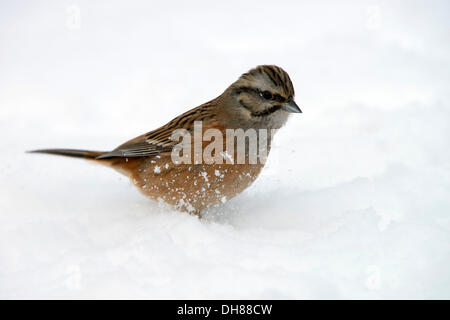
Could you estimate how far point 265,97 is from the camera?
406cm

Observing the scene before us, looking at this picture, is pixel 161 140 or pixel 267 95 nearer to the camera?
pixel 267 95

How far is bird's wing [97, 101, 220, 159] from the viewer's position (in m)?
4.21

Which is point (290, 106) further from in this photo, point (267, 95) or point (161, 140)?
point (161, 140)

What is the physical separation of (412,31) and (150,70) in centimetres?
575

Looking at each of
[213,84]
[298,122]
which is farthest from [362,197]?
[213,84]

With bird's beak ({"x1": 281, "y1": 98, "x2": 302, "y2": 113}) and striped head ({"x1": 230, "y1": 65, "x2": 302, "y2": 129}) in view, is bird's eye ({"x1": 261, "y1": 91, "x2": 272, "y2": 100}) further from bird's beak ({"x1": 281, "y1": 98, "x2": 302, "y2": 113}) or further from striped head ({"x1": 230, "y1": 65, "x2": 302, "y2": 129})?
bird's beak ({"x1": 281, "y1": 98, "x2": 302, "y2": 113})

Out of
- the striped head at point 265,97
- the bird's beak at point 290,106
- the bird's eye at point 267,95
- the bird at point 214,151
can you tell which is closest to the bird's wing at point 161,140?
the bird at point 214,151

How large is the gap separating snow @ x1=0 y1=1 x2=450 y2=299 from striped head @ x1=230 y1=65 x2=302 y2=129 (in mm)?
784

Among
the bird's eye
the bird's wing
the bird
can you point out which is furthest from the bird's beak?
the bird's wing

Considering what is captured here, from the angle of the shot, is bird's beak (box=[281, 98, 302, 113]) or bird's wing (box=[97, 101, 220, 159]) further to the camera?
bird's wing (box=[97, 101, 220, 159])

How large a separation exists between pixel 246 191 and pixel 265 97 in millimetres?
1312

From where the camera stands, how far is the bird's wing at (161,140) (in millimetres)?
4215

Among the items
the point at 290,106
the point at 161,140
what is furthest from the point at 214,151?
the point at 290,106

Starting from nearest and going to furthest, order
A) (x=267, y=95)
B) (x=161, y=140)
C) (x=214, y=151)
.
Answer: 1. (x=214, y=151)
2. (x=267, y=95)
3. (x=161, y=140)
